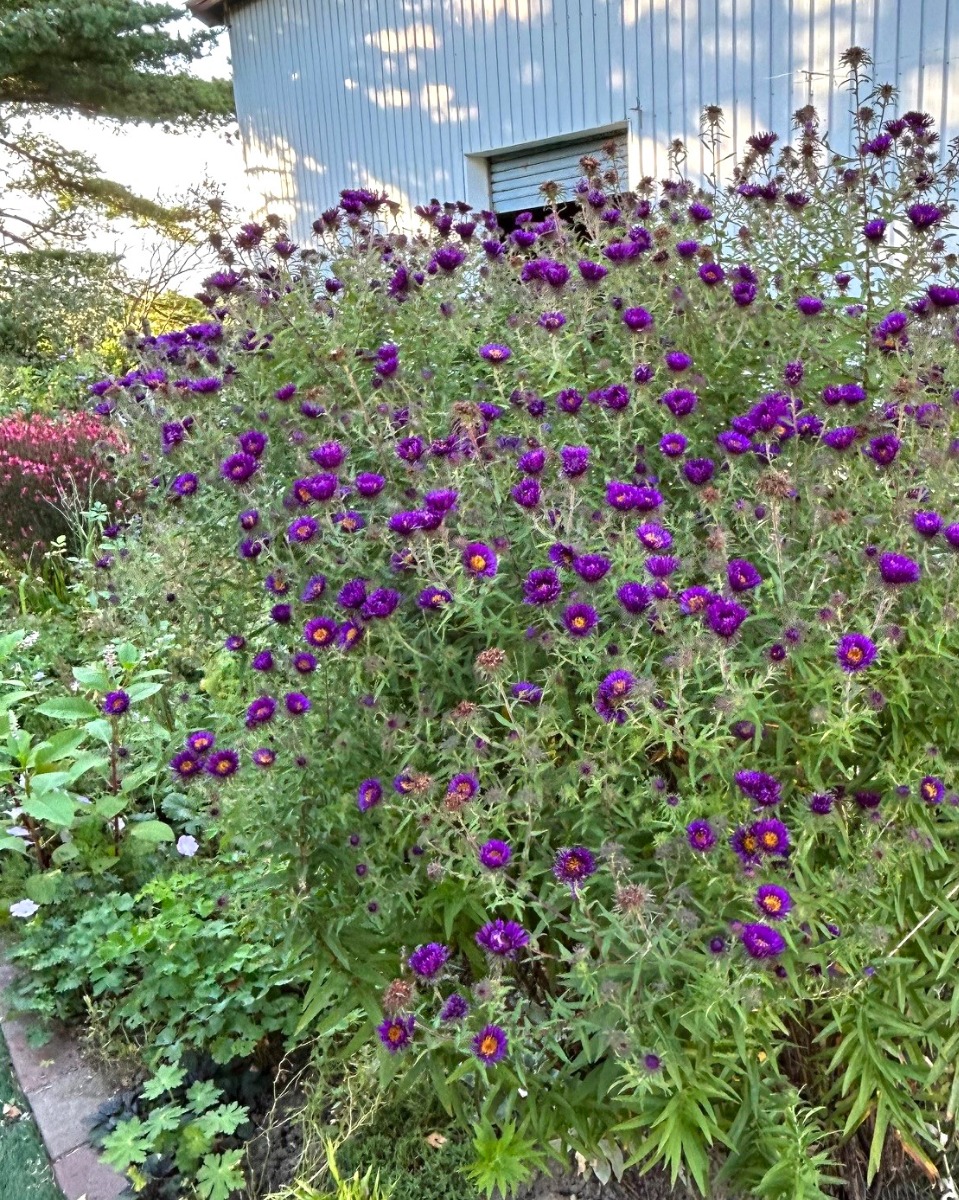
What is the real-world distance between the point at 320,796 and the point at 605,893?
0.58 metres

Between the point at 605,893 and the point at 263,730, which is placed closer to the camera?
the point at 605,893

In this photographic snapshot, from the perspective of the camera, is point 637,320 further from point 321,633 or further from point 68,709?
point 68,709

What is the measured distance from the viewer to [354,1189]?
74.8 inches

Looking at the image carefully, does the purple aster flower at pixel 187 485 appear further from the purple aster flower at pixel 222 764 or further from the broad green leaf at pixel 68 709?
the broad green leaf at pixel 68 709

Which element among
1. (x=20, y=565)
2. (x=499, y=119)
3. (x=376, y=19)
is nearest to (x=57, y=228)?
(x=376, y=19)

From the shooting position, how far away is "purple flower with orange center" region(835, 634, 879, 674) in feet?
4.60

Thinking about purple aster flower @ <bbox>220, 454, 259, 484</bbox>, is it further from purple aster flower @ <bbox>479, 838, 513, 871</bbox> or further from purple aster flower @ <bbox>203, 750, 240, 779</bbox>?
purple aster flower @ <bbox>479, 838, 513, 871</bbox>

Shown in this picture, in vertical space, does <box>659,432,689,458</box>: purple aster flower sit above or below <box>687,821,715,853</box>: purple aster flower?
above

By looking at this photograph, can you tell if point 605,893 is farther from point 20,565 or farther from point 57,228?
point 57,228

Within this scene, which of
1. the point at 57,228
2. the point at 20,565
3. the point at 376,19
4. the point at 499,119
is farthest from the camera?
the point at 57,228

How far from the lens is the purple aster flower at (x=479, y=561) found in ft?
5.39

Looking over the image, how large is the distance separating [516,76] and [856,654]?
842cm

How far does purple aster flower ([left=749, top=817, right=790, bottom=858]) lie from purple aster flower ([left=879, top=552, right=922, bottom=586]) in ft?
1.35

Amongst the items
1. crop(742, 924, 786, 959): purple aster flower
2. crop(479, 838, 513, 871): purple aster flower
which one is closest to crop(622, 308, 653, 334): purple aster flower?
crop(479, 838, 513, 871): purple aster flower
